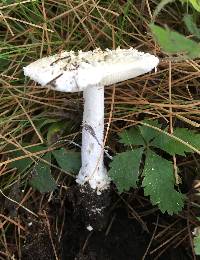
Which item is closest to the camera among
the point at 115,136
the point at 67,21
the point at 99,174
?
the point at 99,174

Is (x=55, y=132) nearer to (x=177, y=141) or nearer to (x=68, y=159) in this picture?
(x=68, y=159)

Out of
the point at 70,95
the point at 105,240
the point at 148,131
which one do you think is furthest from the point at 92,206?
the point at 70,95

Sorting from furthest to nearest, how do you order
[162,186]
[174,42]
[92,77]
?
[162,186]
[92,77]
[174,42]

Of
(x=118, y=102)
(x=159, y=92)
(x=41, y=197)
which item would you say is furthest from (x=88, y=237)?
(x=159, y=92)

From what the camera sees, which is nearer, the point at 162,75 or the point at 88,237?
the point at 88,237

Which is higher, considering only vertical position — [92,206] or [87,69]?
[87,69]

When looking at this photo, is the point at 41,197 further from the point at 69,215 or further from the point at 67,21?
the point at 67,21

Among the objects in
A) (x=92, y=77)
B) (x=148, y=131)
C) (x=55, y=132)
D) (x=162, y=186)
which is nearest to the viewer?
(x=92, y=77)
